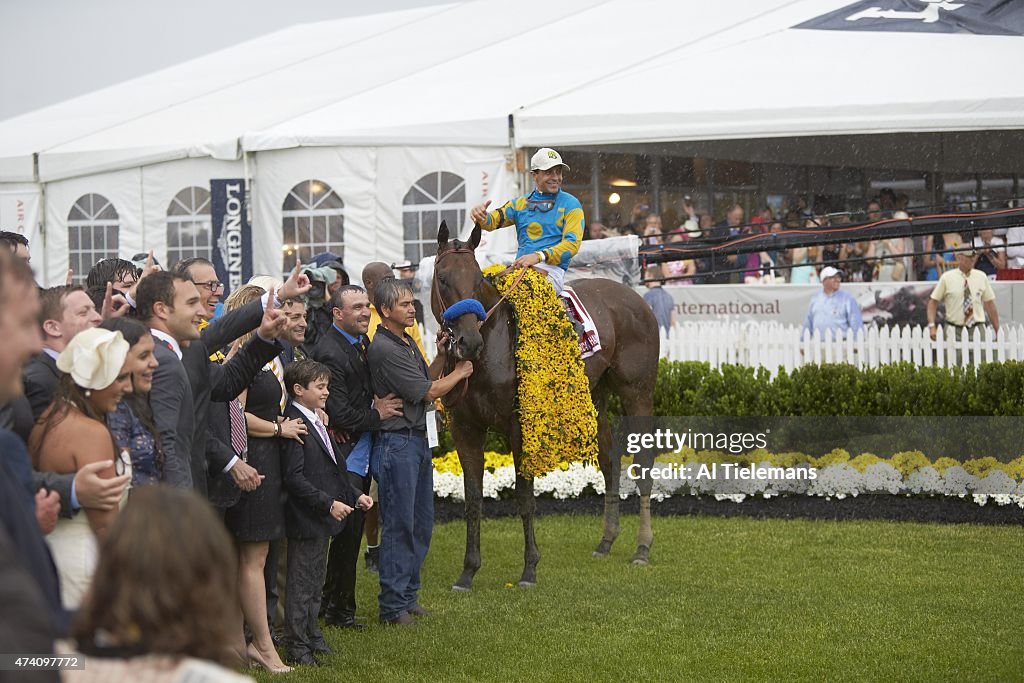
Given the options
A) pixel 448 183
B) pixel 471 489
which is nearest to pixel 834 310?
pixel 448 183

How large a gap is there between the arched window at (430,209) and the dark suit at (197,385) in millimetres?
12205

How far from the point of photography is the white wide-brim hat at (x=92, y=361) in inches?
151

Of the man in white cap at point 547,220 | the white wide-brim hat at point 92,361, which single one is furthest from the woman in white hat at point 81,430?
the man in white cap at point 547,220

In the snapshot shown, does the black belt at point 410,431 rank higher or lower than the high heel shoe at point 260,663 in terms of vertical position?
higher

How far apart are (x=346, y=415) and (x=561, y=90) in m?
10.9

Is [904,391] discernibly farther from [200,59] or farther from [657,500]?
[200,59]

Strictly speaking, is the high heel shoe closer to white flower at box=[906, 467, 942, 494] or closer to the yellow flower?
the yellow flower

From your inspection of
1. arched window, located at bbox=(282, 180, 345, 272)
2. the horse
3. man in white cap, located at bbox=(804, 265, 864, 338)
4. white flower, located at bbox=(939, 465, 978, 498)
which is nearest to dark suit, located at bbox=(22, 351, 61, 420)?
the horse

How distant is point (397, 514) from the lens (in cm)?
716

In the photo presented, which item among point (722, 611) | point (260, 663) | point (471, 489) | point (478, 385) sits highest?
point (478, 385)

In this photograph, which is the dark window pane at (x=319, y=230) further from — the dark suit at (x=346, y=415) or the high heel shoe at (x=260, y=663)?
the high heel shoe at (x=260, y=663)

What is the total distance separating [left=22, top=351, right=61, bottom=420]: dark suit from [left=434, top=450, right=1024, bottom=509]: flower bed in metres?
6.55

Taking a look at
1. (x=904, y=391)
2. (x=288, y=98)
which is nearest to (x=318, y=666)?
(x=904, y=391)

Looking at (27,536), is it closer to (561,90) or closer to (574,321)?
(574,321)
